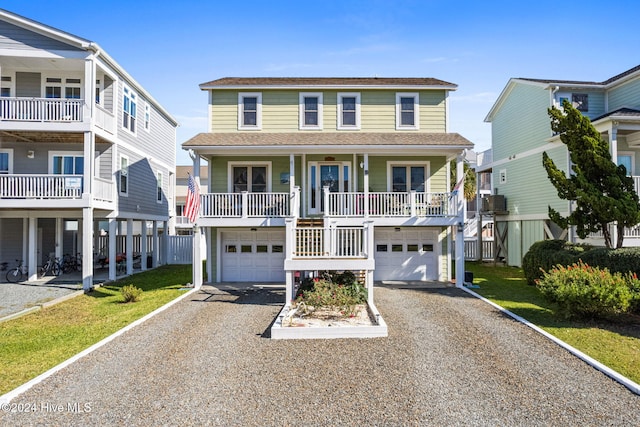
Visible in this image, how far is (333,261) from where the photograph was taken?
1134 centimetres

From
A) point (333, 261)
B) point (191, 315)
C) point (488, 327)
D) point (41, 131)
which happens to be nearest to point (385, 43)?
point (333, 261)

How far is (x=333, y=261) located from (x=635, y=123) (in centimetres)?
1289

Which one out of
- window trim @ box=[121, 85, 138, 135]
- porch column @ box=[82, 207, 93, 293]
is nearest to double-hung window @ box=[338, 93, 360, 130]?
window trim @ box=[121, 85, 138, 135]

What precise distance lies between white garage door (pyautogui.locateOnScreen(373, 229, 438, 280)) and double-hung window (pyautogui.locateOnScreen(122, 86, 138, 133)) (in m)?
12.5

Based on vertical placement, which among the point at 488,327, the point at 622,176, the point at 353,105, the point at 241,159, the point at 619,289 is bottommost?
the point at 488,327

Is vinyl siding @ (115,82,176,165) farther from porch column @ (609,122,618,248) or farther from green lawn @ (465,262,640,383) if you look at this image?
porch column @ (609,122,618,248)

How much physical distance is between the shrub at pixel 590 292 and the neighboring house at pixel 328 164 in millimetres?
4958

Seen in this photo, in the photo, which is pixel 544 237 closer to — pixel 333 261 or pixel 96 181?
pixel 333 261

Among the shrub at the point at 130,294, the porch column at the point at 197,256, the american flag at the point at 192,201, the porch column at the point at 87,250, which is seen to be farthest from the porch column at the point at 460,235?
the porch column at the point at 87,250

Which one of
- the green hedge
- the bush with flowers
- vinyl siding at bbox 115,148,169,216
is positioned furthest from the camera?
vinyl siding at bbox 115,148,169,216

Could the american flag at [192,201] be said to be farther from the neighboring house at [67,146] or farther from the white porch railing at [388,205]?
the white porch railing at [388,205]

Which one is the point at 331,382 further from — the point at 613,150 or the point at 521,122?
the point at 521,122

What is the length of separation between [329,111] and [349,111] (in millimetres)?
860

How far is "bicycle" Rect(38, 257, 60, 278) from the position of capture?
1728 cm
